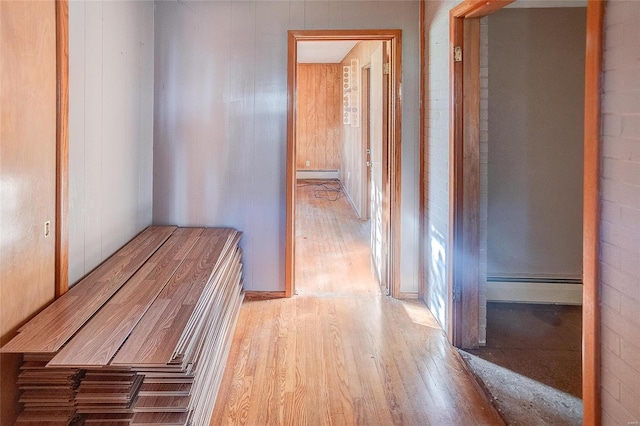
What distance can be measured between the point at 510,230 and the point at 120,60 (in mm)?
3093

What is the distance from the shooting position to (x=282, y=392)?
2.44 m

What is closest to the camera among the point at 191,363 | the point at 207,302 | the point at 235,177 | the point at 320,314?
the point at 191,363

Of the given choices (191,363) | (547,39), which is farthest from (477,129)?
(191,363)

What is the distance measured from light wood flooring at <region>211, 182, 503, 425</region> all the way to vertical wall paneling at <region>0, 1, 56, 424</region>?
959 millimetres

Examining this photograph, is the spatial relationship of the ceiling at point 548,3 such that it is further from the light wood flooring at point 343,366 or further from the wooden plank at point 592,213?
the light wood flooring at point 343,366

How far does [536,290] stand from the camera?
3.81m

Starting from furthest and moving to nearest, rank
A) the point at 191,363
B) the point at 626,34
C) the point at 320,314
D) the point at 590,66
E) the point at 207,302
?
the point at 320,314 < the point at 207,302 < the point at 191,363 < the point at 590,66 < the point at 626,34

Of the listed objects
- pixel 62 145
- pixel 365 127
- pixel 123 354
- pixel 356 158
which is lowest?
pixel 123 354

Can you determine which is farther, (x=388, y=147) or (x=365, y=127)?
(x=365, y=127)

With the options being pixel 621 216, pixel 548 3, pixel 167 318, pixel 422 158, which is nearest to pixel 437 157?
pixel 422 158

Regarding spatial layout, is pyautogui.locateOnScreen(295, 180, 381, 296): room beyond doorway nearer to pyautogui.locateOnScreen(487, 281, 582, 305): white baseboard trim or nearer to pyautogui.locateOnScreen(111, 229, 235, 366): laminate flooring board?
pyautogui.locateOnScreen(487, 281, 582, 305): white baseboard trim

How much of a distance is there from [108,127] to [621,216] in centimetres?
264

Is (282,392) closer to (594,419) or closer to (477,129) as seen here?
(594,419)

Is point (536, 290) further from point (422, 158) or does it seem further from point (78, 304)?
point (78, 304)
